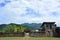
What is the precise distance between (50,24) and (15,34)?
75.4 feet

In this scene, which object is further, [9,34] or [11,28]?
[11,28]

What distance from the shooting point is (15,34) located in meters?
47.9

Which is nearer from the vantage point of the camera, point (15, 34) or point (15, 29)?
point (15, 34)

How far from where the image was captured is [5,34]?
48.5m

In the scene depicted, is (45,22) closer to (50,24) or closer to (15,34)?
(50,24)

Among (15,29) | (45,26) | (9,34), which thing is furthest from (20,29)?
(9,34)

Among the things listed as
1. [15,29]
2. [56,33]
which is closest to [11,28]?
[15,29]

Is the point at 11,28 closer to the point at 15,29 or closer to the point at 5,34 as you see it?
the point at 15,29

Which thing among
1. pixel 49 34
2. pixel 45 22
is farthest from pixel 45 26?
pixel 49 34

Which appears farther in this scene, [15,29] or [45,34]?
[15,29]

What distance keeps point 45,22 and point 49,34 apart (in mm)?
18409

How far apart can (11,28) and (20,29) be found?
12.2 feet

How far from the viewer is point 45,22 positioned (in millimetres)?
67375

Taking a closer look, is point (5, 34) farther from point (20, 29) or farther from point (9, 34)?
point (20, 29)
